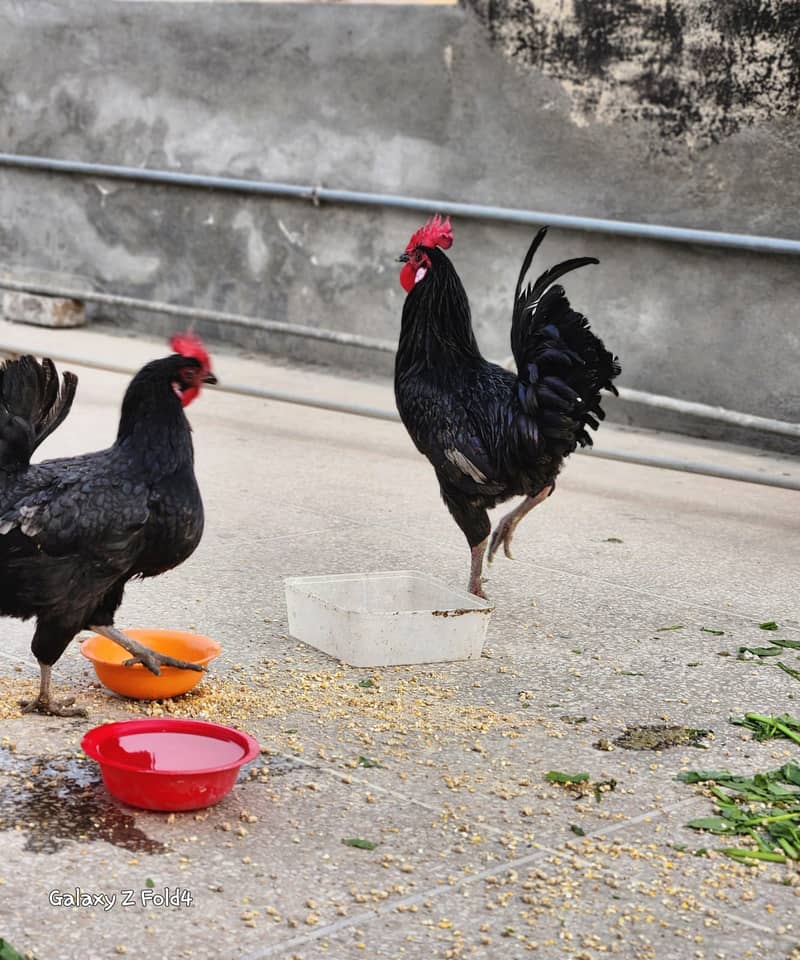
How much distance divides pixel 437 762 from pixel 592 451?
3743mm

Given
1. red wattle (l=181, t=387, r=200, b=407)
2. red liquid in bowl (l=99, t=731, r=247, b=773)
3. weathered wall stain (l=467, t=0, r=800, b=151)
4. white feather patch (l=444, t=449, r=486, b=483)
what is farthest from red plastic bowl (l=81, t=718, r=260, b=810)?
weathered wall stain (l=467, t=0, r=800, b=151)

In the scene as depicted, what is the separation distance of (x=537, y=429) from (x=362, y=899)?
2395mm

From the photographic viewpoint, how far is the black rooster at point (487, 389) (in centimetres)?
502

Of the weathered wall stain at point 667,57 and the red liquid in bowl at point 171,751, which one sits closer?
the red liquid in bowl at point 171,751

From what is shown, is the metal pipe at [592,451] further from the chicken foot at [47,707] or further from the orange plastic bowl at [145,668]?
the chicken foot at [47,707]

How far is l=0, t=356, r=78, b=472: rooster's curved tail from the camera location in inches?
158

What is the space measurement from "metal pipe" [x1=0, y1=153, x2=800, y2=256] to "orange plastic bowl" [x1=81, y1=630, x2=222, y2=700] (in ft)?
14.7

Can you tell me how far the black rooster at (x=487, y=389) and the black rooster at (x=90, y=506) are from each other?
130 centimetres

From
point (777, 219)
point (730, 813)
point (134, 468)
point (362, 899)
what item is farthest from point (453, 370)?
point (777, 219)

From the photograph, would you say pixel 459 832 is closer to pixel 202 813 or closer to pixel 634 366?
pixel 202 813

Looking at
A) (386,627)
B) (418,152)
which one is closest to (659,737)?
(386,627)

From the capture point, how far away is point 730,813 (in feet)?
11.7

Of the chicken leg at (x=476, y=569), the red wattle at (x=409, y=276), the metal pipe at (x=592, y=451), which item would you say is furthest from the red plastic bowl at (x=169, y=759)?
the metal pipe at (x=592, y=451)

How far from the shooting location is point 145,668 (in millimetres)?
4125
